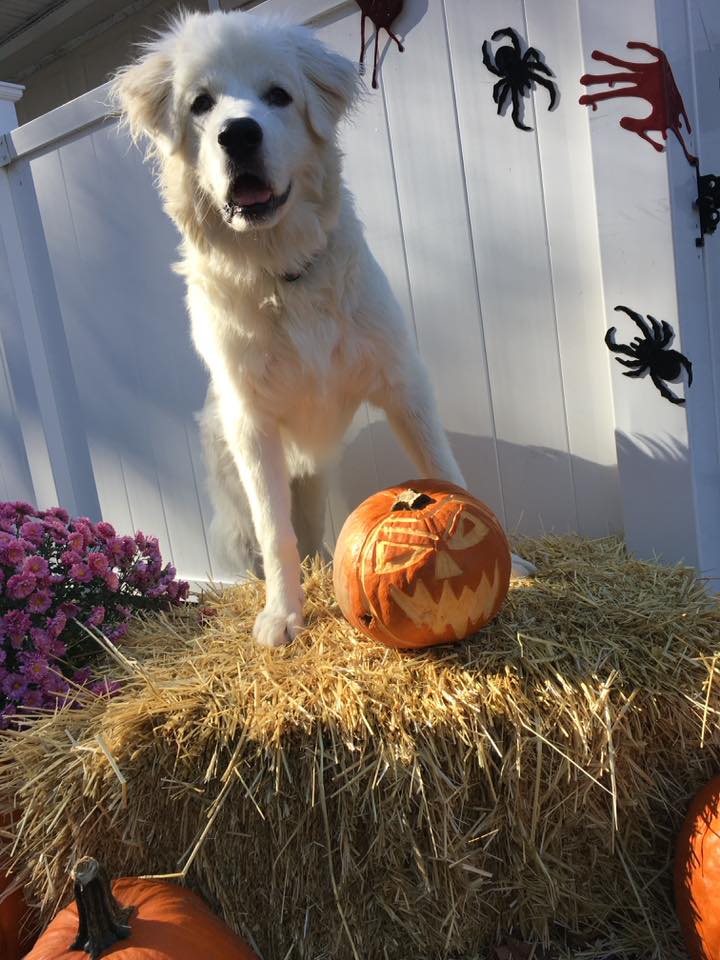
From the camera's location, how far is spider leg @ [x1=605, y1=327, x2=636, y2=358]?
2.05 metres

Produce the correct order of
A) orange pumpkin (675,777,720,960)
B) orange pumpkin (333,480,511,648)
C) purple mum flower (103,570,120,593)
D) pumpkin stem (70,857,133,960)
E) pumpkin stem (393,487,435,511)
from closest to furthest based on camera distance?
pumpkin stem (70,857,133,960) < orange pumpkin (675,777,720,960) < orange pumpkin (333,480,511,648) < pumpkin stem (393,487,435,511) < purple mum flower (103,570,120,593)

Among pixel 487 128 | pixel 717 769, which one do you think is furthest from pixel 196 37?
pixel 717 769

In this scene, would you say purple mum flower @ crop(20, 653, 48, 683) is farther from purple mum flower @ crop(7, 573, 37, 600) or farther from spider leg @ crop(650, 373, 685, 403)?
spider leg @ crop(650, 373, 685, 403)

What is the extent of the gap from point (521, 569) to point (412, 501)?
529 mm

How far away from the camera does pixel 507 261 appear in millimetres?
2293

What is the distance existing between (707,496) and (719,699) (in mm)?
881

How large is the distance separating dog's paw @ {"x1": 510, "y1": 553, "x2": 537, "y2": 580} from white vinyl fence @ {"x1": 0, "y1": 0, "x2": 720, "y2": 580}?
0.45m

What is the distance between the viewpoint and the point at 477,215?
231 cm

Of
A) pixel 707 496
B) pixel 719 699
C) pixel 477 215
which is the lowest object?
pixel 719 699

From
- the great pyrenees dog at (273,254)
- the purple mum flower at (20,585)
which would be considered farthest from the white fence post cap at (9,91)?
the purple mum flower at (20,585)

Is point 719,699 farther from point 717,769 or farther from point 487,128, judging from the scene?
point 487,128

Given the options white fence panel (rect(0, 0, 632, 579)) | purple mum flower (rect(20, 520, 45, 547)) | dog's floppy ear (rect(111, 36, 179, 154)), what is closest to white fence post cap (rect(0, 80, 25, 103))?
white fence panel (rect(0, 0, 632, 579))

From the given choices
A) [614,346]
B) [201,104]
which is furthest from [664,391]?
[201,104]

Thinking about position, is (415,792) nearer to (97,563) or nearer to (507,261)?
(97,563)
